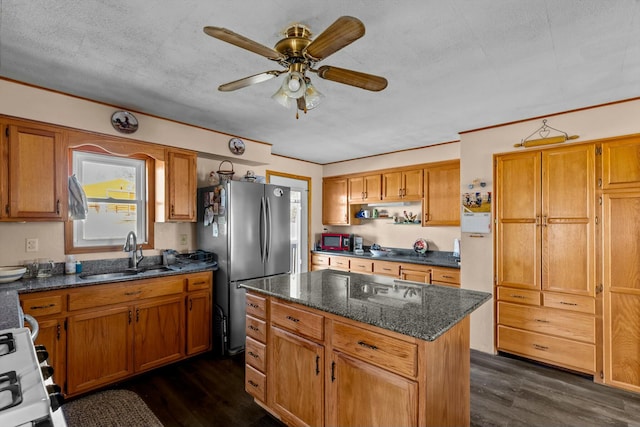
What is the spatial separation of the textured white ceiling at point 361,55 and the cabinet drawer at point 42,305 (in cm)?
162

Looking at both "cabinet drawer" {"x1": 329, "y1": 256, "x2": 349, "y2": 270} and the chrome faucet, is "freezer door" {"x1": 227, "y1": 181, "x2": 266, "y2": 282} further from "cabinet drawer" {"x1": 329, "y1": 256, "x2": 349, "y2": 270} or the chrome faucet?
"cabinet drawer" {"x1": 329, "y1": 256, "x2": 349, "y2": 270}

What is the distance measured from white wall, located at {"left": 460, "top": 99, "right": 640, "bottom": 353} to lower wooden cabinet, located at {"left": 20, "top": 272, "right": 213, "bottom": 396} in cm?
285

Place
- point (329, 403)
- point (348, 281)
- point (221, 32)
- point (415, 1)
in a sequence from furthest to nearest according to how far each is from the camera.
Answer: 1. point (348, 281)
2. point (329, 403)
3. point (415, 1)
4. point (221, 32)

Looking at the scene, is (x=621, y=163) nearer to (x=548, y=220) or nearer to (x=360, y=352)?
(x=548, y=220)

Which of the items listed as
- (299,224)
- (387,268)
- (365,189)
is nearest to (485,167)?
(387,268)

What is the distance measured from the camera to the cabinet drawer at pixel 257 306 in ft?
7.13

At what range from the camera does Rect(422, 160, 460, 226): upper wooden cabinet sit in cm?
398

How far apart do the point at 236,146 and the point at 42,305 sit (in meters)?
2.35

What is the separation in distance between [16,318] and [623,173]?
4192 millimetres

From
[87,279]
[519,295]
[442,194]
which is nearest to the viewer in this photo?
[87,279]

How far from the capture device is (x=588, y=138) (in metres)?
2.76

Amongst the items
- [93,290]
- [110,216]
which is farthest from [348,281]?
[110,216]

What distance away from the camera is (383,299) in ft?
6.21

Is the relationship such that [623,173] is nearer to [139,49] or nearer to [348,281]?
[348,281]
